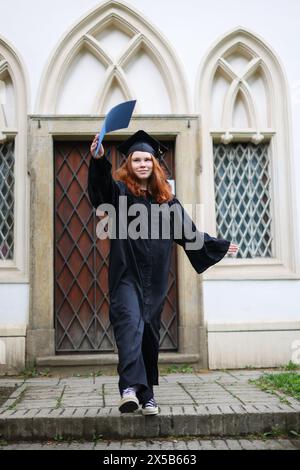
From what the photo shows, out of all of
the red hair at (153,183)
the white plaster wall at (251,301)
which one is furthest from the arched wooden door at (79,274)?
the red hair at (153,183)

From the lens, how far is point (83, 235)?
282 inches

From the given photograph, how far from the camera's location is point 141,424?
14.2 ft

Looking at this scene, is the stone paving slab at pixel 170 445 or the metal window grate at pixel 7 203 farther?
the metal window grate at pixel 7 203

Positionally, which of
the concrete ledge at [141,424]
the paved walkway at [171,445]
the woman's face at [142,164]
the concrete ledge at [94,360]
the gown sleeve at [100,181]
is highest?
the woman's face at [142,164]

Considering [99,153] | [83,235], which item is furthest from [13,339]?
[99,153]

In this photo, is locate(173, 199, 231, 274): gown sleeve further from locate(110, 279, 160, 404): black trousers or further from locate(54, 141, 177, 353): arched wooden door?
locate(54, 141, 177, 353): arched wooden door

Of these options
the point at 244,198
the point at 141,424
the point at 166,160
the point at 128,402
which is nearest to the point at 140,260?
the point at 128,402

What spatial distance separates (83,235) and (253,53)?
306 cm

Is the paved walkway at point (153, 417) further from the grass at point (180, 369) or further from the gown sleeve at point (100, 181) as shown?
the gown sleeve at point (100, 181)

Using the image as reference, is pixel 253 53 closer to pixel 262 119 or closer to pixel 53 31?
pixel 262 119

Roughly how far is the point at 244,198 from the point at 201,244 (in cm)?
279

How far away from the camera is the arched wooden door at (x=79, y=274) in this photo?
7051 mm

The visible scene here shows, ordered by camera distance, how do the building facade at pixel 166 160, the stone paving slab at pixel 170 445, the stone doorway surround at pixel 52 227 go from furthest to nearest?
the building facade at pixel 166 160
the stone doorway surround at pixel 52 227
the stone paving slab at pixel 170 445

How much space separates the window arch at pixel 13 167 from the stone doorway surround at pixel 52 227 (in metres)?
0.14
